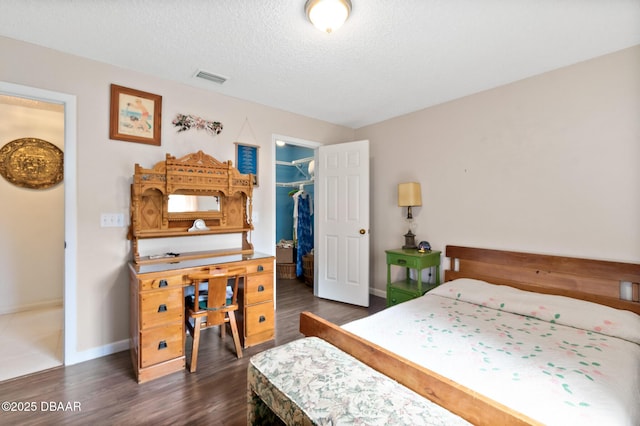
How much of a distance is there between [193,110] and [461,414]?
3.12 m

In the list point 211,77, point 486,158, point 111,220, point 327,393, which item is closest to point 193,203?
point 111,220

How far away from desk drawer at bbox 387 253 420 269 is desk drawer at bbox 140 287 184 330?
7.34 feet

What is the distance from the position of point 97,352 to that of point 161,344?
2.48ft

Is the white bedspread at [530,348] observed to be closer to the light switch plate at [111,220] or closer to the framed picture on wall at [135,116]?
the light switch plate at [111,220]

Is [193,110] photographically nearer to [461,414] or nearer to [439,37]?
[439,37]

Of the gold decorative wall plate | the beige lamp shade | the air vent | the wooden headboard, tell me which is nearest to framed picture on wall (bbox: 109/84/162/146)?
the air vent

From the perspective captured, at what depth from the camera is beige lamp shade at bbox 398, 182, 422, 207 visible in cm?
331

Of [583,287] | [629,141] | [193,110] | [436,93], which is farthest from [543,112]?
[193,110]

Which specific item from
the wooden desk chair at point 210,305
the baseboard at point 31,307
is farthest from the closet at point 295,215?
the baseboard at point 31,307

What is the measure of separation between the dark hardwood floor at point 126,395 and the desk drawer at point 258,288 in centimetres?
44

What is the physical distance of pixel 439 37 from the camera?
6.61ft

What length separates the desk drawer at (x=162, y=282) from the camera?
6.70ft

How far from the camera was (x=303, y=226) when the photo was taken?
195 inches

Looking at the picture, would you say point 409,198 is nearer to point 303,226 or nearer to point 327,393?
point 303,226
